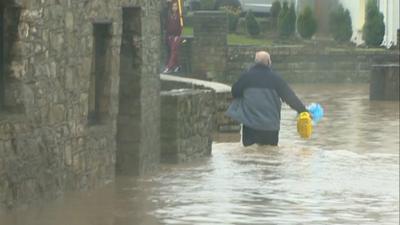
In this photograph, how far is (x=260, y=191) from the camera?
644 inches

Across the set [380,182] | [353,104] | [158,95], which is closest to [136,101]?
[158,95]

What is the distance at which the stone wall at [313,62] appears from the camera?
36.8 metres

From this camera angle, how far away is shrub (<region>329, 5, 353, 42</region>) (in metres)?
42.6

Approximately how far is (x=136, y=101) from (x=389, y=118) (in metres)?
11.6

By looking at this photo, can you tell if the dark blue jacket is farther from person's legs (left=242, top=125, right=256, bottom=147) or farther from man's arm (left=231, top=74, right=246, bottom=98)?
person's legs (left=242, top=125, right=256, bottom=147)

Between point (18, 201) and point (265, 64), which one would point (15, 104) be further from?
point (265, 64)

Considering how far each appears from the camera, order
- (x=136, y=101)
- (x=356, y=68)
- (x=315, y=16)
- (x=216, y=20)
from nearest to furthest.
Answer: (x=136, y=101) → (x=216, y=20) → (x=356, y=68) → (x=315, y=16)

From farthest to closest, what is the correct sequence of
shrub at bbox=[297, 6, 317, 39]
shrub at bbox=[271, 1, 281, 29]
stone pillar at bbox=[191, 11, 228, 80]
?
1. shrub at bbox=[271, 1, 281, 29]
2. shrub at bbox=[297, 6, 317, 39]
3. stone pillar at bbox=[191, 11, 228, 80]

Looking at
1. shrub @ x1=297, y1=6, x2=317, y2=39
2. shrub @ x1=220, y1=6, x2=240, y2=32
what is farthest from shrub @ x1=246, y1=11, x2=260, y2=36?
shrub @ x1=297, y1=6, x2=317, y2=39

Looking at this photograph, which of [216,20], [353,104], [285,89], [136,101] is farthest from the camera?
[216,20]

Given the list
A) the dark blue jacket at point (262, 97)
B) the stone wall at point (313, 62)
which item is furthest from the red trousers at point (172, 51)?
the dark blue jacket at point (262, 97)

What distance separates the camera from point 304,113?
20328 millimetres

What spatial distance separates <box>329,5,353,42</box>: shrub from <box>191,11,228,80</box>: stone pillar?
7.04m

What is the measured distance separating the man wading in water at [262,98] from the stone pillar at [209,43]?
628 inches
